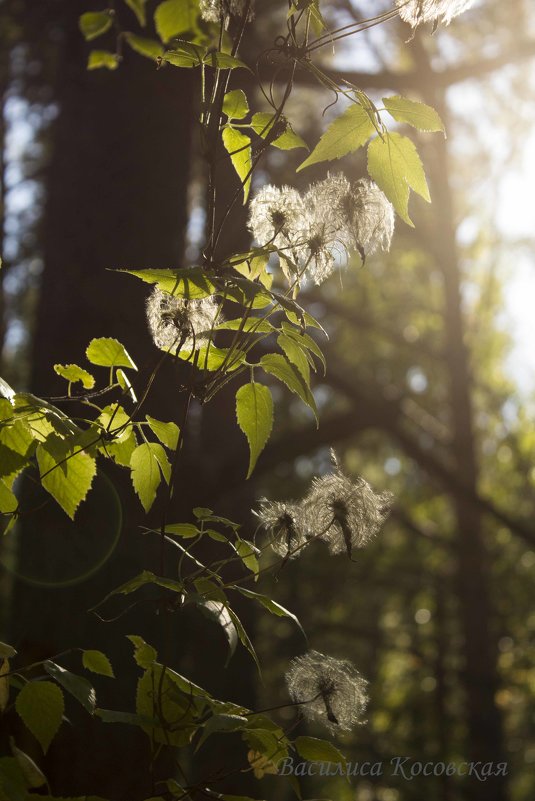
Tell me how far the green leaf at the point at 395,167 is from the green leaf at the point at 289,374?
254 millimetres

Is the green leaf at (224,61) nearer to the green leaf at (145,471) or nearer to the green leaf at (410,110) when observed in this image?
the green leaf at (410,110)

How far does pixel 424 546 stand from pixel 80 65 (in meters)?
11.2

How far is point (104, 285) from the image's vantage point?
300cm

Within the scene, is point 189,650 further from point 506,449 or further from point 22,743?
point 506,449

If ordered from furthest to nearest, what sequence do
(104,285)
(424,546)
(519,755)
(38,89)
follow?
(519,755) → (424,546) → (38,89) → (104,285)

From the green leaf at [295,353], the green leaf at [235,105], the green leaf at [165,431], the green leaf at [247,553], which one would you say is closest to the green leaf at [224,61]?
the green leaf at [235,105]

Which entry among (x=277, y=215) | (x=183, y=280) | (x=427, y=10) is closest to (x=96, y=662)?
(x=183, y=280)

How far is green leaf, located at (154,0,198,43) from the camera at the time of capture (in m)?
0.67

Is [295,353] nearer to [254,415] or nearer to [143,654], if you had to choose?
[254,415]

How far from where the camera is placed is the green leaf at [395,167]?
1.05 m

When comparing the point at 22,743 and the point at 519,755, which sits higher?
the point at 519,755

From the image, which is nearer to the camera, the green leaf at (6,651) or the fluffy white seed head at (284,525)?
the green leaf at (6,651)

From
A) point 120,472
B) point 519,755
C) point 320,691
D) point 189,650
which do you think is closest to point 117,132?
point 120,472

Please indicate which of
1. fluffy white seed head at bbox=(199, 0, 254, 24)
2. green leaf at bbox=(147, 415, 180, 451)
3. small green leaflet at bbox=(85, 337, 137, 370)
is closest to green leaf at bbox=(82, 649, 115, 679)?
green leaf at bbox=(147, 415, 180, 451)
